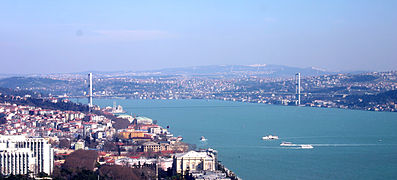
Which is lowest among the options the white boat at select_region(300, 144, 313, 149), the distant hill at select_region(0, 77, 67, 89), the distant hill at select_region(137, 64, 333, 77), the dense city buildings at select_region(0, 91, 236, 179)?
the white boat at select_region(300, 144, 313, 149)

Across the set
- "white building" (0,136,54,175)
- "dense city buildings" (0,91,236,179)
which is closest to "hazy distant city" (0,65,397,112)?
"dense city buildings" (0,91,236,179)

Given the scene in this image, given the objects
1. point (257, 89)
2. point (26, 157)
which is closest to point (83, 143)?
point (26, 157)

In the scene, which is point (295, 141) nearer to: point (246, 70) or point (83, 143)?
point (83, 143)

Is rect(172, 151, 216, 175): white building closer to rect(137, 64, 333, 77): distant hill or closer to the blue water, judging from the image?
the blue water

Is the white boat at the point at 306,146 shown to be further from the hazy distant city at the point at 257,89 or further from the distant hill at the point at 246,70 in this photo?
the distant hill at the point at 246,70

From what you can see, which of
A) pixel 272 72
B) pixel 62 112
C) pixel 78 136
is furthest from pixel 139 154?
pixel 272 72

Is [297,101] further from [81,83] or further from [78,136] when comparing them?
[78,136]
